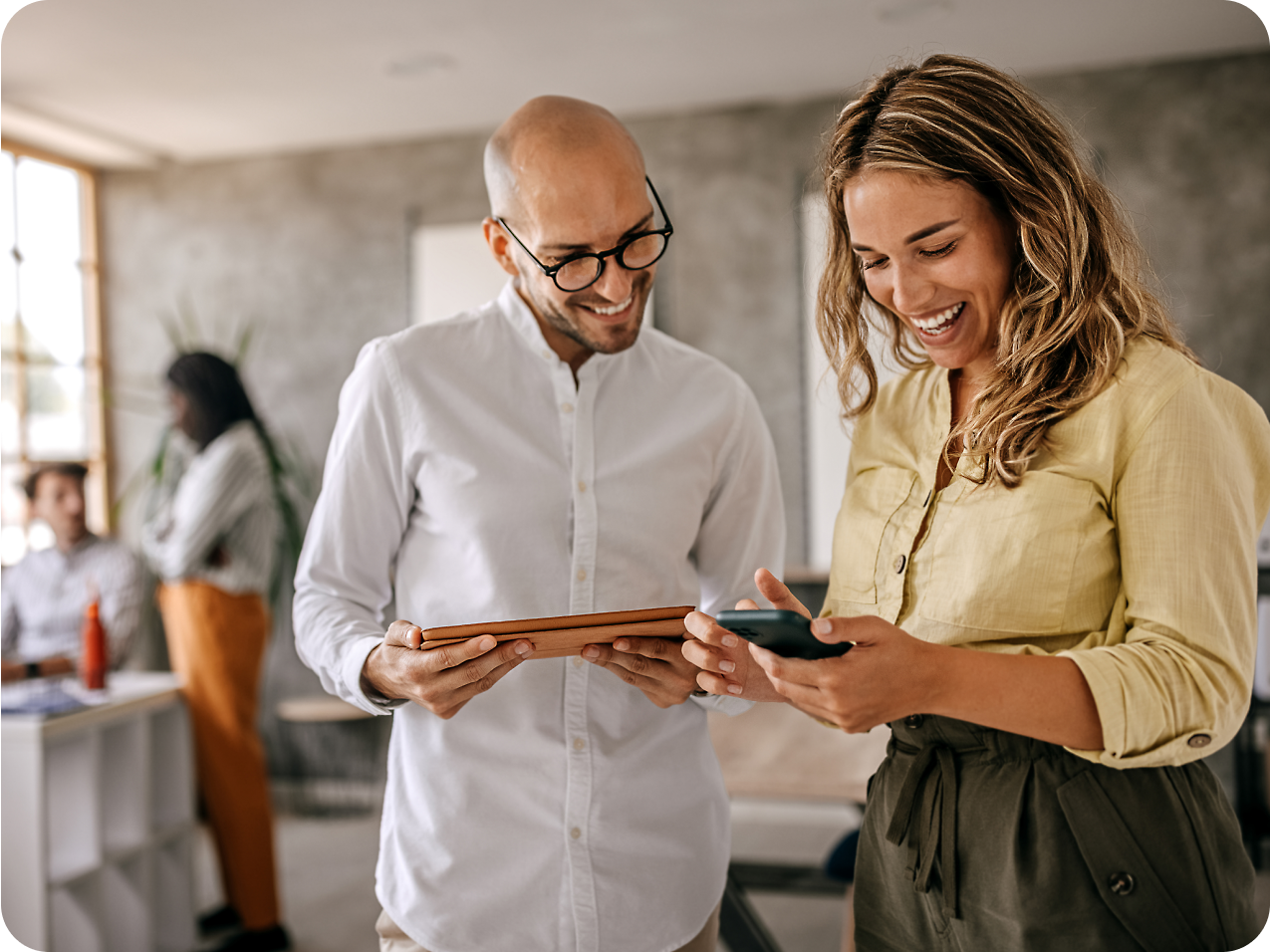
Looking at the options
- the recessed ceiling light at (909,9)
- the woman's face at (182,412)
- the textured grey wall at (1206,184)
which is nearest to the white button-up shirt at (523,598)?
the woman's face at (182,412)

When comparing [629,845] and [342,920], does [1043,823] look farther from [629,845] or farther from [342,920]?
[342,920]

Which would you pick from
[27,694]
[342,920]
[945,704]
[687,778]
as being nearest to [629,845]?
[687,778]

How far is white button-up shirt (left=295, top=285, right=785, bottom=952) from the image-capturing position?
1387mm

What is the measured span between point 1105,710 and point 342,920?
3.25 m

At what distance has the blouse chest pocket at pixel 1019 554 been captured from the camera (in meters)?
1.02

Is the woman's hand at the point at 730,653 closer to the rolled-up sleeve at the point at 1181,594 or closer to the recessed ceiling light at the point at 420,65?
the rolled-up sleeve at the point at 1181,594

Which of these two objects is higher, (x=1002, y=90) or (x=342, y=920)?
(x=1002, y=90)

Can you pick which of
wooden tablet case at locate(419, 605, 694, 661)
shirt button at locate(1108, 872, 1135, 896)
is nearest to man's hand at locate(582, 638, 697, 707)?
wooden tablet case at locate(419, 605, 694, 661)

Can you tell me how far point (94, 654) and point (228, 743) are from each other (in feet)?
1.74

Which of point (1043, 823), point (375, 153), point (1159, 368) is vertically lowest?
point (1043, 823)

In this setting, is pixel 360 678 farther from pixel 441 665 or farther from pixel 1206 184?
pixel 1206 184

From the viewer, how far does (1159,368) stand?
3.29 ft

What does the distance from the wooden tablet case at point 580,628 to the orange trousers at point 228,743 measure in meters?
2.55

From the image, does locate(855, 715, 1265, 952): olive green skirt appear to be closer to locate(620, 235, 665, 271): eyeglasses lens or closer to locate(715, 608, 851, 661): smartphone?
locate(715, 608, 851, 661): smartphone
